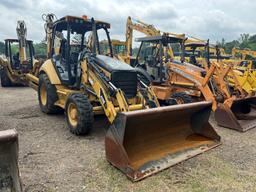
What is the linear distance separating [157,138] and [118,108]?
96 cm

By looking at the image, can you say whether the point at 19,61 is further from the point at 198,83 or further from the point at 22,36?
the point at 198,83

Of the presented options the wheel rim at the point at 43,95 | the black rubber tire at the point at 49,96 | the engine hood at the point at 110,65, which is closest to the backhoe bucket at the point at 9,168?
the engine hood at the point at 110,65

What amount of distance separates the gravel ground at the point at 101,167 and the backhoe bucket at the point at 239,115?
22 centimetres

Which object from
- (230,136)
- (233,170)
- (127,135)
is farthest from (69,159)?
(230,136)

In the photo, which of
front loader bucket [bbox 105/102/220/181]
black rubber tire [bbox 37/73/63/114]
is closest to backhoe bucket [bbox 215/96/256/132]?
front loader bucket [bbox 105/102/220/181]

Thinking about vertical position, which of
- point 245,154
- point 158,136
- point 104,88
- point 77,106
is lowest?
point 245,154

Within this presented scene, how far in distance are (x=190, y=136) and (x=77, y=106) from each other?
2.06m

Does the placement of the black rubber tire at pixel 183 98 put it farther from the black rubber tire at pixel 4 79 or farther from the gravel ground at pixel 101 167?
the black rubber tire at pixel 4 79

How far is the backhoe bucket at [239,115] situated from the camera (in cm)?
541

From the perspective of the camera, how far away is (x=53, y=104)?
20.0ft

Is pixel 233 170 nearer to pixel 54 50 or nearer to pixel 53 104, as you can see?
pixel 53 104

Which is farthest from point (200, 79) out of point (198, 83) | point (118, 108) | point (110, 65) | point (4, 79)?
point (4, 79)

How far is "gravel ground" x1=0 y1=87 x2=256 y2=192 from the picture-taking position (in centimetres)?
311

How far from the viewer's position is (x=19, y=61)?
1248cm
